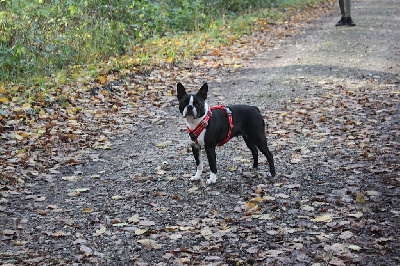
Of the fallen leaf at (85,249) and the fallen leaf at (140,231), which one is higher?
the fallen leaf at (85,249)

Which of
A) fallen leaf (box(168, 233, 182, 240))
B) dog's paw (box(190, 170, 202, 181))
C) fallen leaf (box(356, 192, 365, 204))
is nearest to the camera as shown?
fallen leaf (box(168, 233, 182, 240))

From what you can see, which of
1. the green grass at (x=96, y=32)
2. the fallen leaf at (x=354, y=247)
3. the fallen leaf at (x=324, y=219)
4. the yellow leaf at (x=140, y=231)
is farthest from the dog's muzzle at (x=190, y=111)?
the green grass at (x=96, y=32)

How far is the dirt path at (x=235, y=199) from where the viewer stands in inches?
162

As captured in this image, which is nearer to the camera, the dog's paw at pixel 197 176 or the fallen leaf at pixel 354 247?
the fallen leaf at pixel 354 247

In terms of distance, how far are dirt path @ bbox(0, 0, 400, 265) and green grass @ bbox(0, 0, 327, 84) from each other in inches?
138

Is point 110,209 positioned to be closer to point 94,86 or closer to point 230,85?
point 94,86

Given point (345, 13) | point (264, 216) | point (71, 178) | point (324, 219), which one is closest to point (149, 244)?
point (264, 216)

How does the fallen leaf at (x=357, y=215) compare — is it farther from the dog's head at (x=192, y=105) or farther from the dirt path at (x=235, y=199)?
→ the dog's head at (x=192, y=105)

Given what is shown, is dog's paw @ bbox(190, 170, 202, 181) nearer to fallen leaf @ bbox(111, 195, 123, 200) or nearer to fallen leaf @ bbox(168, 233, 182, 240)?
fallen leaf @ bbox(111, 195, 123, 200)

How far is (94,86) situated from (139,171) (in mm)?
4027

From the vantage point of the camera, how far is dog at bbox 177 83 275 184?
515 centimetres

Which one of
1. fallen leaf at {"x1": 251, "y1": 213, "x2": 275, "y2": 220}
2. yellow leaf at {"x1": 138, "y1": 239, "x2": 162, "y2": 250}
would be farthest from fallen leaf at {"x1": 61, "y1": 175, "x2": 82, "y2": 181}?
fallen leaf at {"x1": 251, "y1": 213, "x2": 275, "y2": 220}

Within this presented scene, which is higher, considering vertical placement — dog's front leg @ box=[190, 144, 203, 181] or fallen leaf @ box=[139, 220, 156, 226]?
dog's front leg @ box=[190, 144, 203, 181]

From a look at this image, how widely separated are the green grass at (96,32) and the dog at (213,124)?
559 cm
